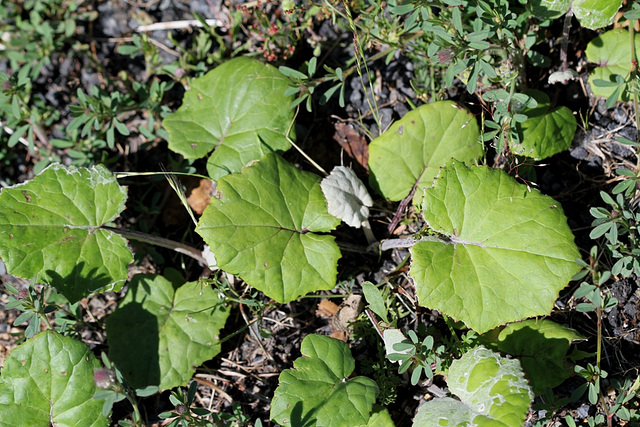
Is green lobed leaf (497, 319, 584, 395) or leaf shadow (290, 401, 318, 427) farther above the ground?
green lobed leaf (497, 319, 584, 395)

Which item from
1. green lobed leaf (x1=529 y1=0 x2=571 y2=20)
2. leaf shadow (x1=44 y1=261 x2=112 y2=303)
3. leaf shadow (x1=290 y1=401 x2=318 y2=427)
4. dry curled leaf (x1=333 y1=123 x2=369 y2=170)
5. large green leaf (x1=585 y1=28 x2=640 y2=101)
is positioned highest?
green lobed leaf (x1=529 y1=0 x2=571 y2=20)

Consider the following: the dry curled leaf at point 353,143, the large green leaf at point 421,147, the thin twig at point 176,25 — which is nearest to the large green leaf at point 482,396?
the large green leaf at point 421,147

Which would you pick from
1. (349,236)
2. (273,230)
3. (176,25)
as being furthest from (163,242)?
(176,25)

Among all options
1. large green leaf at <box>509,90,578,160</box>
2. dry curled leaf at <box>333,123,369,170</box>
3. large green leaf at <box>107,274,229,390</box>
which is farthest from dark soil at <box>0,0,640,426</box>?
large green leaf at <box>107,274,229,390</box>

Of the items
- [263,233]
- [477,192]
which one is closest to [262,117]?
[263,233]

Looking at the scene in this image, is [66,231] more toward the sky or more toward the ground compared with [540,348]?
more toward the ground

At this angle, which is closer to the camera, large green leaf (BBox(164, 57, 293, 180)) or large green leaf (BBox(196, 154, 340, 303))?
large green leaf (BBox(196, 154, 340, 303))

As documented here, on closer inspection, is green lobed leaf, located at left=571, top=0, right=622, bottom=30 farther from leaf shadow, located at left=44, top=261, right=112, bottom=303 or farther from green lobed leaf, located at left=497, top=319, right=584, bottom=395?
leaf shadow, located at left=44, top=261, right=112, bottom=303

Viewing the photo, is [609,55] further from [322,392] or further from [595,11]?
[322,392]
